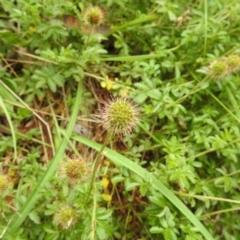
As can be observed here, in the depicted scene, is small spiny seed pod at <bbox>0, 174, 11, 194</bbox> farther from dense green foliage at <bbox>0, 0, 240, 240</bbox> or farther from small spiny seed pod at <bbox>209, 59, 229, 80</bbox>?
small spiny seed pod at <bbox>209, 59, 229, 80</bbox>

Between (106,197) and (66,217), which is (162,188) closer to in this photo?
(106,197)

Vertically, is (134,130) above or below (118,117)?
below

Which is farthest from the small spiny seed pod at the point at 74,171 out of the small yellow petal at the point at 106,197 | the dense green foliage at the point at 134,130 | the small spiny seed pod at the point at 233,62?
the small spiny seed pod at the point at 233,62

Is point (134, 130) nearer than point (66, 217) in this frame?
No

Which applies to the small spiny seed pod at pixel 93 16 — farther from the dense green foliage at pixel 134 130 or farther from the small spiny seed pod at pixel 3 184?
the small spiny seed pod at pixel 3 184

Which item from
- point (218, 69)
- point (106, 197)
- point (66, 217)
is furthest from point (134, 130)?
point (66, 217)

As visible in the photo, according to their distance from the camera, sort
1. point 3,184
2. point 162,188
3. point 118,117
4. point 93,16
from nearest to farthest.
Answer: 1. point 118,117
2. point 3,184
3. point 162,188
4. point 93,16
